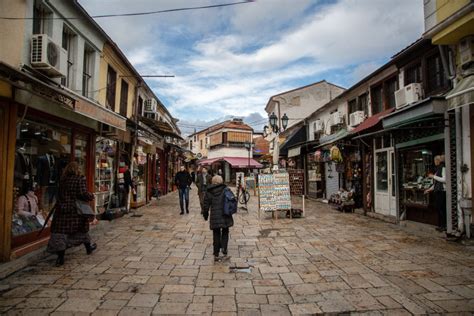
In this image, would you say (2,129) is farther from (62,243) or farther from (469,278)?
(469,278)

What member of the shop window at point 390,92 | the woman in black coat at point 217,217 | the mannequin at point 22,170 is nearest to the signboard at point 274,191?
the shop window at point 390,92

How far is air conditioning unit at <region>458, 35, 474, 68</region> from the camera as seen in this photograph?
23.4ft

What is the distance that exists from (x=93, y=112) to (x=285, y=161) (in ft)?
65.3

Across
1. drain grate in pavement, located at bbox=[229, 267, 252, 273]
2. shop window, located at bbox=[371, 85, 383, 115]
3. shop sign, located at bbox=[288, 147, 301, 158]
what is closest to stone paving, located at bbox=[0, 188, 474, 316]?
drain grate in pavement, located at bbox=[229, 267, 252, 273]

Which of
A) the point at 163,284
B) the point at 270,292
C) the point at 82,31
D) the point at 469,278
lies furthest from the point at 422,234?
the point at 82,31

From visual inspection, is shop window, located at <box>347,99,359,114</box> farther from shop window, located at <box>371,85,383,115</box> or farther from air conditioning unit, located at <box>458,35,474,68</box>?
Answer: air conditioning unit, located at <box>458,35,474,68</box>

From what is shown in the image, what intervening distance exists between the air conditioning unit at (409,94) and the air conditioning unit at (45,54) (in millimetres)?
8990

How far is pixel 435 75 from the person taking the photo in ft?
29.1

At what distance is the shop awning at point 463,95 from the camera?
615 centimetres

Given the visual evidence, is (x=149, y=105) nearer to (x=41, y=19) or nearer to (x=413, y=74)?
(x=41, y=19)

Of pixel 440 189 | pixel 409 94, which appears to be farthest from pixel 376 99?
pixel 440 189

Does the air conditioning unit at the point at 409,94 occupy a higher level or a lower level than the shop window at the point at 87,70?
lower

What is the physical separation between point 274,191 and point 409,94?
501cm

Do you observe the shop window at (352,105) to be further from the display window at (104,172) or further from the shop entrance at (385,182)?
the display window at (104,172)
